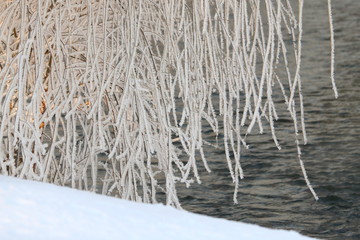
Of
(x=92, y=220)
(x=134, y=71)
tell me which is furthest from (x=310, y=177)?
(x=92, y=220)

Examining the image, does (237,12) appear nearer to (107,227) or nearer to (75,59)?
(75,59)

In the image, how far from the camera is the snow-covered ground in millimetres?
848

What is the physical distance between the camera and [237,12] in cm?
224

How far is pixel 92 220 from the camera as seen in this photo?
0.88m

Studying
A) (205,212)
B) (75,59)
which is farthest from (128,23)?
(205,212)

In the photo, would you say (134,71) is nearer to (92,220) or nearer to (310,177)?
(92,220)

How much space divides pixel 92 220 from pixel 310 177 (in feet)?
19.3

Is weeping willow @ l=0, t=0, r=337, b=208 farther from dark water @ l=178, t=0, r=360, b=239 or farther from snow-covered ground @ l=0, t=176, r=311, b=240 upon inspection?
dark water @ l=178, t=0, r=360, b=239

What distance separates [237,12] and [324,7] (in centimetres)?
1397

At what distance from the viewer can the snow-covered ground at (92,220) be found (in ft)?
2.78

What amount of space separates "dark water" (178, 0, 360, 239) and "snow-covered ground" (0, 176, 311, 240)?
14.6 feet

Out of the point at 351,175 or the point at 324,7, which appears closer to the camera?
the point at 351,175

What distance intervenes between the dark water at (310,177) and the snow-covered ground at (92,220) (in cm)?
446

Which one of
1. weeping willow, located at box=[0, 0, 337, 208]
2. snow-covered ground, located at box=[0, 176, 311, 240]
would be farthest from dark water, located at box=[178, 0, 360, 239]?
snow-covered ground, located at box=[0, 176, 311, 240]
